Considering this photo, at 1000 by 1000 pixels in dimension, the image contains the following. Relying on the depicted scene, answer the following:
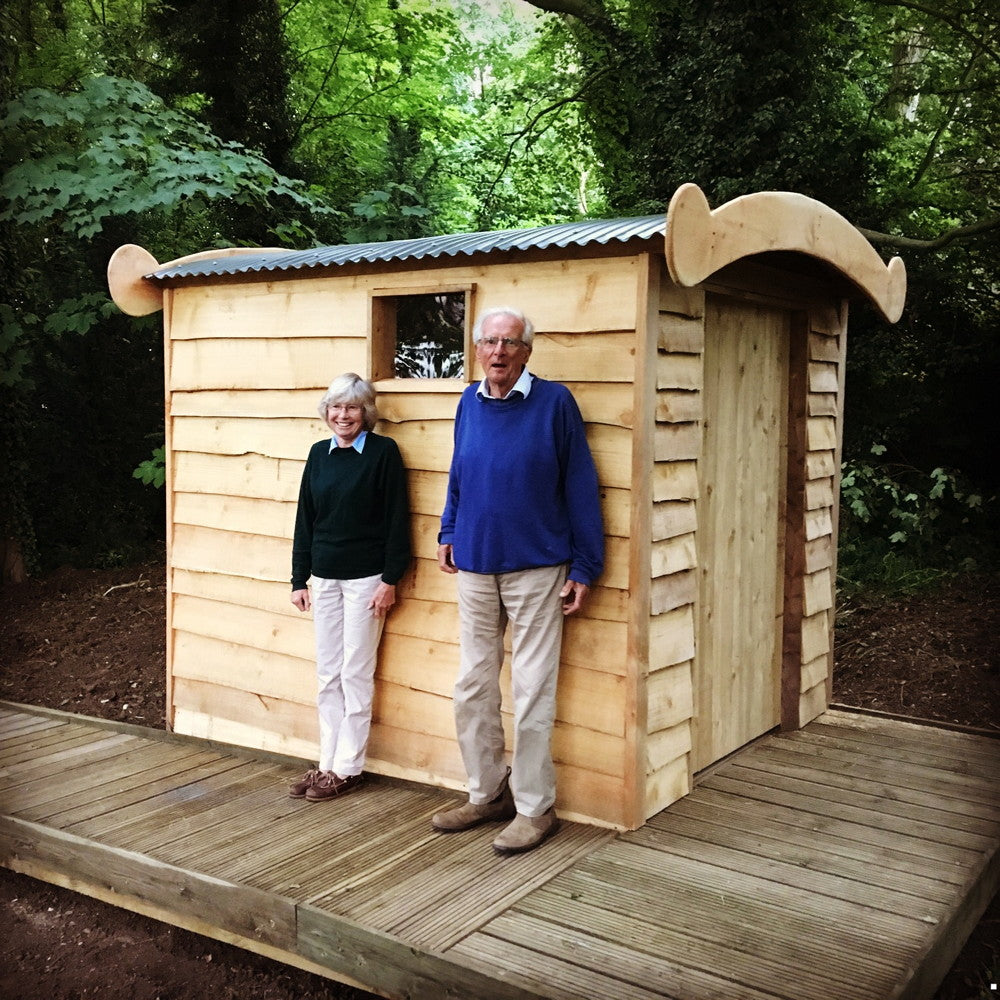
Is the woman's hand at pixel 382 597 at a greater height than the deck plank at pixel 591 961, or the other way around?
the woman's hand at pixel 382 597

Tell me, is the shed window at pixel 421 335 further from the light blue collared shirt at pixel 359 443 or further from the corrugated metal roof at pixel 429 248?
the light blue collared shirt at pixel 359 443

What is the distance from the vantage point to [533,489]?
12.8 feet

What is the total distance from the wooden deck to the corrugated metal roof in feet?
7.53

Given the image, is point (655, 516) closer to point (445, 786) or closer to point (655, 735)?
point (655, 735)

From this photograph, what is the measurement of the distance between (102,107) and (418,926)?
670cm

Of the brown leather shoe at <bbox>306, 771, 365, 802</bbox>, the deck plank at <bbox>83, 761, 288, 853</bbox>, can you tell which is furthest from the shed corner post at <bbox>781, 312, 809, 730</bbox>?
the deck plank at <bbox>83, 761, 288, 853</bbox>

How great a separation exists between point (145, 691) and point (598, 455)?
449 centimetres

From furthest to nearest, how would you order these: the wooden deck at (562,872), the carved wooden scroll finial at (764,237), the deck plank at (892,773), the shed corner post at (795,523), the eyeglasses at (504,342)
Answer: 1. the shed corner post at (795,523)
2. the deck plank at (892,773)
3. the eyeglasses at (504,342)
4. the carved wooden scroll finial at (764,237)
5. the wooden deck at (562,872)

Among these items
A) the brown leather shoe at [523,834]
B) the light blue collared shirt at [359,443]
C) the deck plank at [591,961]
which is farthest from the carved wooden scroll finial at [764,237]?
the deck plank at [591,961]

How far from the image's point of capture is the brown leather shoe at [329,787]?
4.55 metres

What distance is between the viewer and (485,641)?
4.11m

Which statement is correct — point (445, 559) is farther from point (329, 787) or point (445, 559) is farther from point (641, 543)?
point (329, 787)

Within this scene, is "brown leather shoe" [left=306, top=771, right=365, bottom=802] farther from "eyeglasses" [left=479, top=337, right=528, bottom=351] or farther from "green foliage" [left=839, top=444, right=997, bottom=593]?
"green foliage" [left=839, top=444, right=997, bottom=593]

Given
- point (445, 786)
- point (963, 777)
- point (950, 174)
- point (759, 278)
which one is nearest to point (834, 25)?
point (950, 174)
